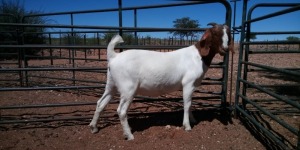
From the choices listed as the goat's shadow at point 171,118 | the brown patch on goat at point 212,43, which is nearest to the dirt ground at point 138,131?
the goat's shadow at point 171,118

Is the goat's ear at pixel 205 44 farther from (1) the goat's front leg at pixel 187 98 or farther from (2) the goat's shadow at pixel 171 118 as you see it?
(2) the goat's shadow at pixel 171 118

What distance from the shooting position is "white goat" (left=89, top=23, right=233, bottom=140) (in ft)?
10.9

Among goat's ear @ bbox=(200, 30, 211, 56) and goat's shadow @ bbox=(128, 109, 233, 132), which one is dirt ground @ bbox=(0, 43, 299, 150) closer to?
goat's shadow @ bbox=(128, 109, 233, 132)

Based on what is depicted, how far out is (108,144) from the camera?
3.33m

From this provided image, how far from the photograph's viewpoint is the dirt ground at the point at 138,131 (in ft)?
10.9

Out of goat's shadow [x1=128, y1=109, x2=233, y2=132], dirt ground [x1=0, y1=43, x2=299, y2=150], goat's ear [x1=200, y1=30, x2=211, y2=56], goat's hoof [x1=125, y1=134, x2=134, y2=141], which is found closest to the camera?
dirt ground [x1=0, y1=43, x2=299, y2=150]

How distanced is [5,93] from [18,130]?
9.25ft

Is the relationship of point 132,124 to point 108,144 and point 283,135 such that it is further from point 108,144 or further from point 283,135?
point 283,135

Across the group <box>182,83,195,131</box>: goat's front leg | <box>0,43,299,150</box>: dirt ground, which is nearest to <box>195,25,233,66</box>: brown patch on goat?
<box>182,83,195,131</box>: goat's front leg

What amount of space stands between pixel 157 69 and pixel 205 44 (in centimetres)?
90

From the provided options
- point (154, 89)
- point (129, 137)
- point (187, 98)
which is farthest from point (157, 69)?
point (129, 137)

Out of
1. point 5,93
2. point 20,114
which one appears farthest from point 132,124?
point 5,93

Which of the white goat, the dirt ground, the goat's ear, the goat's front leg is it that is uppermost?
the goat's ear

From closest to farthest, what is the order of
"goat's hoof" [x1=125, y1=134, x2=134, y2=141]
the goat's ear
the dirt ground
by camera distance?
the dirt ground
"goat's hoof" [x1=125, y1=134, x2=134, y2=141]
the goat's ear
